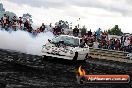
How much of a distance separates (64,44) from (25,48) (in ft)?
22.4

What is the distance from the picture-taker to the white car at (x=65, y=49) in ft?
62.4

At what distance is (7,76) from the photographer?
36.6 feet

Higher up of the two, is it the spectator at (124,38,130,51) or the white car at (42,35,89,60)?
the white car at (42,35,89,60)

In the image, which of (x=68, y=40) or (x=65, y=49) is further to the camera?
(x=68, y=40)

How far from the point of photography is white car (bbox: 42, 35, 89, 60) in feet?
62.4

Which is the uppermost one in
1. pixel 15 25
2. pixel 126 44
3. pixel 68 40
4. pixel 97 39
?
pixel 15 25

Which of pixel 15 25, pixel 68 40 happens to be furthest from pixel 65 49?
pixel 15 25

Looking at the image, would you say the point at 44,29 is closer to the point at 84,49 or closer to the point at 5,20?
the point at 5,20

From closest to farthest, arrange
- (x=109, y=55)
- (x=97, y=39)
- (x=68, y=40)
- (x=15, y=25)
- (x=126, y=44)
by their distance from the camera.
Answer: (x=68, y=40) < (x=15, y=25) < (x=109, y=55) < (x=126, y=44) < (x=97, y=39)

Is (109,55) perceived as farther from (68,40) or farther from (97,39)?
(68,40)

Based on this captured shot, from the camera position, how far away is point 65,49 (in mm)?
19125

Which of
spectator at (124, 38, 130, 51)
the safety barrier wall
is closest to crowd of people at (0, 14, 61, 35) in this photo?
the safety barrier wall

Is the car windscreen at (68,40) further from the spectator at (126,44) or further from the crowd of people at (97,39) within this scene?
the spectator at (126,44)

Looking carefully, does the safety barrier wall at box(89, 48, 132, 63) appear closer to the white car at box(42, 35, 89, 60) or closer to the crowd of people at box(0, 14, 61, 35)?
the crowd of people at box(0, 14, 61, 35)
